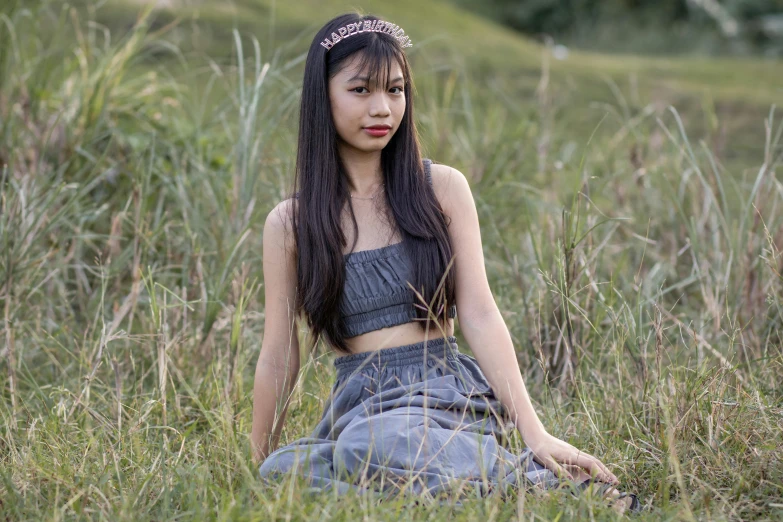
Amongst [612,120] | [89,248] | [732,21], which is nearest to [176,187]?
[89,248]

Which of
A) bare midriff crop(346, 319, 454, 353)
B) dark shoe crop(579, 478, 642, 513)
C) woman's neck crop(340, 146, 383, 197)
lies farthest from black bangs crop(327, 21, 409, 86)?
dark shoe crop(579, 478, 642, 513)

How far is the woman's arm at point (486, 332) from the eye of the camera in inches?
84.0

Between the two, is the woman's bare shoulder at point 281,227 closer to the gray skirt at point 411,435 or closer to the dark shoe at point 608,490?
the gray skirt at point 411,435

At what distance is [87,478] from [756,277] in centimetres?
204

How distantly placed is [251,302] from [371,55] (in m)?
1.17

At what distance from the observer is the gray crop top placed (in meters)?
2.35

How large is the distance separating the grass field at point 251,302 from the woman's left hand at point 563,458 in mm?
99

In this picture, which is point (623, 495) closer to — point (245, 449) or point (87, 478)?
point (245, 449)

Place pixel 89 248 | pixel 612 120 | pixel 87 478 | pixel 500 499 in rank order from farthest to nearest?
pixel 612 120 → pixel 89 248 → pixel 87 478 → pixel 500 499

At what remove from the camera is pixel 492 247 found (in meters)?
3.74

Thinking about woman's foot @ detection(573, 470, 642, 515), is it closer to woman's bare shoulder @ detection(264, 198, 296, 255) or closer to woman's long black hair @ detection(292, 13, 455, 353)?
woman's long black hair @ detection(292, 13, 455, 353)

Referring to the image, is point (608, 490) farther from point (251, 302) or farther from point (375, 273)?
point (251, 302)

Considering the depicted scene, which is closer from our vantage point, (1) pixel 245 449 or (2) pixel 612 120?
(1) pixel 245 449

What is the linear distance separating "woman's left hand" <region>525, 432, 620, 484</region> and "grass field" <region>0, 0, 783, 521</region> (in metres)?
0.10
